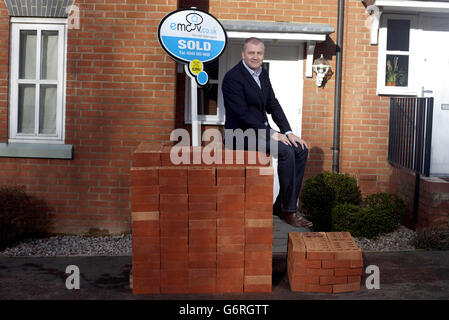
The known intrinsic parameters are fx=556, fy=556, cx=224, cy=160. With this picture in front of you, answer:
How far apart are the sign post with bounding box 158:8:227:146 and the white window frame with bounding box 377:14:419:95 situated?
11.8 ft

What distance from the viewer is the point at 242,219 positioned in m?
4.88

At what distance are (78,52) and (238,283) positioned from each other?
4.12 m

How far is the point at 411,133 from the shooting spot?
25.1ft

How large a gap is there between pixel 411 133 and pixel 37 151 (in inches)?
201

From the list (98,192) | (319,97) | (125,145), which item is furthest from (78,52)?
(319,97)

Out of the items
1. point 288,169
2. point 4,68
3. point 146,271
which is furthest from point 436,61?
point 4,68

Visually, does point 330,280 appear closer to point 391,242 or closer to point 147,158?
point 147,158

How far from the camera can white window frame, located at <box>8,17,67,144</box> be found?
24.8ft

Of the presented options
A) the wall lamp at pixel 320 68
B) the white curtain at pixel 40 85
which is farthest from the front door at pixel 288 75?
the white curtain at pixel 40 85

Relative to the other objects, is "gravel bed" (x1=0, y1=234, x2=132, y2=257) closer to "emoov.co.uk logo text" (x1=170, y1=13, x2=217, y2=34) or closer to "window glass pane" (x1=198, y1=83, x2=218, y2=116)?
"window glass pane" (x1=198, y1=83, x2=218, y2=116)

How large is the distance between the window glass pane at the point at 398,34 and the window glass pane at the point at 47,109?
16.7 ft

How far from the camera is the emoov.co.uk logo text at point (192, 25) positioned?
228 inches
